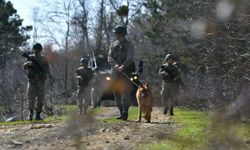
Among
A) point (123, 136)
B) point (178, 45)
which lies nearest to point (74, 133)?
point (123, 136)

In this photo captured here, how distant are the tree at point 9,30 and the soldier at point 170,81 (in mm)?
33327

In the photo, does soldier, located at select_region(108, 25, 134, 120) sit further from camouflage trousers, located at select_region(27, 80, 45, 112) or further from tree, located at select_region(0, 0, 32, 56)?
tree, located at select_region(0, 0, 32, 56)

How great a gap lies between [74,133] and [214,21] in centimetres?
185

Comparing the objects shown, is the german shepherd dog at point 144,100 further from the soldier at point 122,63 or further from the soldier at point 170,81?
the soldier at point 170,81

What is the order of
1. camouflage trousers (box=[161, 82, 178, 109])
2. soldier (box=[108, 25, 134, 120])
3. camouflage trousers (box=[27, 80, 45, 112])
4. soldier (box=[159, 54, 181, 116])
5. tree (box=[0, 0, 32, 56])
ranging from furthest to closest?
tree (box=[0, 0, 32, 56])
camouflage trousers (box=[161, 82, 178, 109])
soldier (box=[159, 54, 181, 116])
camouflage trousers (box=[27, 80, 45, 112])
soldier (box=[108, 25, 134, 120])

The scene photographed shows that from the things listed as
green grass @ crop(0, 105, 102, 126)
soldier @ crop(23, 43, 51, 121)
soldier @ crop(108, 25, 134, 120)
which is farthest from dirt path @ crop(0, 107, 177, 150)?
soldier @ crop(23, 43, 51, 121)

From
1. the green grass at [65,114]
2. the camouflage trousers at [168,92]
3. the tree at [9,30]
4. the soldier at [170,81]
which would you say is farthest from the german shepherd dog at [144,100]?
the tree at [9,30]

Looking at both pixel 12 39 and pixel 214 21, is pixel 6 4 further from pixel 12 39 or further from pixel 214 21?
pixel 214 21

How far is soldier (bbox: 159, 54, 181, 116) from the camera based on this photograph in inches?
639

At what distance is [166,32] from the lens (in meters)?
31.6

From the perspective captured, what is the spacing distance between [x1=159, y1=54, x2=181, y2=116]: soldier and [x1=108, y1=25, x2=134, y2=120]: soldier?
12.3 feet

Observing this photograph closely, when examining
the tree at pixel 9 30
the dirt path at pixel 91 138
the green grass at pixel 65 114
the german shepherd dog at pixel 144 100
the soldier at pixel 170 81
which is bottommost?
the dirt path at pixel 91 138

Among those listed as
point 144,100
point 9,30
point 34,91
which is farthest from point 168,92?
point 9,30

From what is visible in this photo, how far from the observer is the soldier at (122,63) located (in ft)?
40.4
